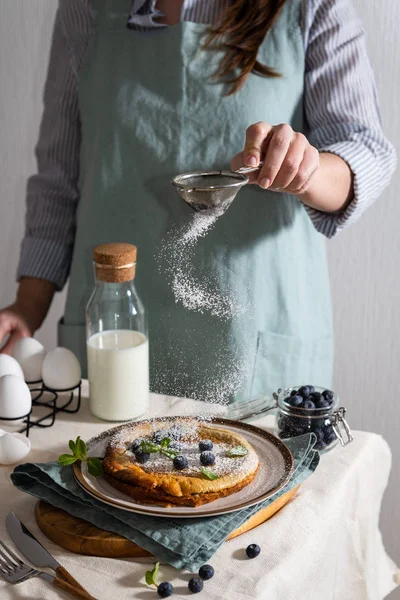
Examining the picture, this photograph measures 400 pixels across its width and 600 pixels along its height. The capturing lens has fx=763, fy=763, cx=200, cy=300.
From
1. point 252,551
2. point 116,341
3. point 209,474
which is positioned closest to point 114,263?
point 116,341

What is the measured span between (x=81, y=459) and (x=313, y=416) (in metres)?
0.34

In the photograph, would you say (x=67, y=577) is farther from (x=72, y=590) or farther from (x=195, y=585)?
A: (x=195, y=585)

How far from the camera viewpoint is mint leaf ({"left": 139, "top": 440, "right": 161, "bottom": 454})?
983mm

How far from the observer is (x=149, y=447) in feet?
3.24

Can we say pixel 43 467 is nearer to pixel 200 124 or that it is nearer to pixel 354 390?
pixel 200 124

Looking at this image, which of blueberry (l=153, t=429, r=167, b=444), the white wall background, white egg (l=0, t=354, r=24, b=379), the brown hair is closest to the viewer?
blueberry (l=153, t=429, r=167, b=444)

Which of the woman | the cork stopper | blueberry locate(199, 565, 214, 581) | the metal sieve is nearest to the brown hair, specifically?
the woman

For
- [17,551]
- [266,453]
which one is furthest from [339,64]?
[17,551]

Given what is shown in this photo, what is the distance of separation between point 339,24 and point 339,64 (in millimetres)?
72

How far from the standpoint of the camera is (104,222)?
1533 mm

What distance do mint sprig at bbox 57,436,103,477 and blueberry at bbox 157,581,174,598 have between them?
21 cm

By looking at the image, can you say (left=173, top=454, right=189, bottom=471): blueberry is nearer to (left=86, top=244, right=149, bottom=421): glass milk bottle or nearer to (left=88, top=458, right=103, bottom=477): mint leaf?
(left=88, top=458, right=103, bottom=477): mint leaf

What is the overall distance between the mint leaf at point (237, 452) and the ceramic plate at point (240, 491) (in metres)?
0.03

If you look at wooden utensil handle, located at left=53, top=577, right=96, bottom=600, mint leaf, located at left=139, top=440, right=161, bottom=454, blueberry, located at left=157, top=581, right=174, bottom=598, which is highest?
mint leaf, located at left=139, top=440, right=161, bottom=454
